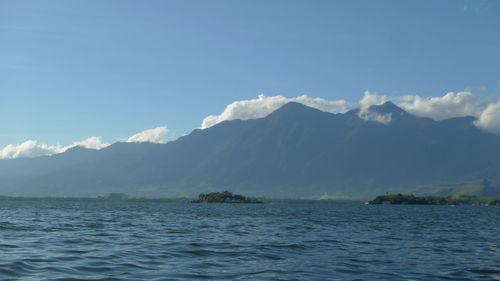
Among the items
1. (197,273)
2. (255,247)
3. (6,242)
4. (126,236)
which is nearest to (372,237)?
(255,247)

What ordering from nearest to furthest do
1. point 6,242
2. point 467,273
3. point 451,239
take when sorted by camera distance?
point 467,273
point 6,242
point 451,239

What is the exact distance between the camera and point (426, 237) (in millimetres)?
58250

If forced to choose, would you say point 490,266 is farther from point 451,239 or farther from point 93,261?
point 93,261

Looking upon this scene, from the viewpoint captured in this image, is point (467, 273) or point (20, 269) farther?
point (467, 273)

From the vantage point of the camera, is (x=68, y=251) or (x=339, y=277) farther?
(x=68, y=251)

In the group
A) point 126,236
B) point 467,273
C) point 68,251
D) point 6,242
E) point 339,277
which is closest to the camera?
point 339,277

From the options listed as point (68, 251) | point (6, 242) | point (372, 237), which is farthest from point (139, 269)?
point (372, 237)

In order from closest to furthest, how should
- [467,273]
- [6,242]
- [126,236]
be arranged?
[467,273] < [6,242] < [126,236]

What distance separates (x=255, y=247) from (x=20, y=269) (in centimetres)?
2049

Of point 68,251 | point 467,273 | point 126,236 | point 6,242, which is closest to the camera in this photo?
point 467,273

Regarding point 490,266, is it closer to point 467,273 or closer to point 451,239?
point 467,273

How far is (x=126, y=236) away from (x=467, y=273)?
33.3 m

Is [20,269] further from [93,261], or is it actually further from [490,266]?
[490,266]

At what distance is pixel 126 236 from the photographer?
52219 millimetres
